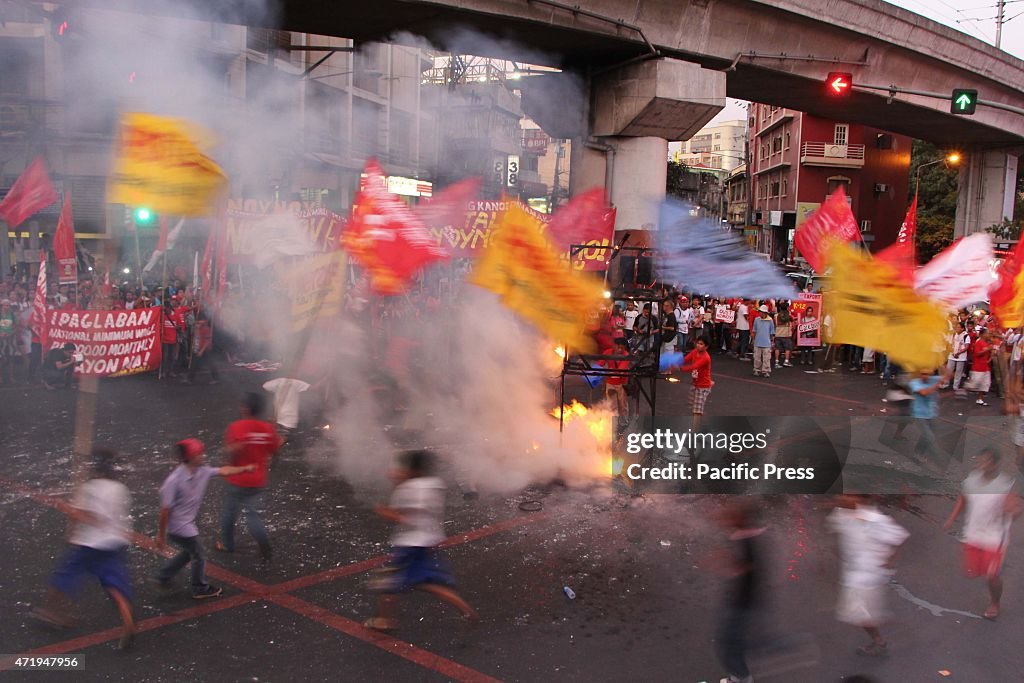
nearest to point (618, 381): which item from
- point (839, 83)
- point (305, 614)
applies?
point (305, 614)

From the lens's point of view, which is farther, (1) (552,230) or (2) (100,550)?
(1) (552,230)

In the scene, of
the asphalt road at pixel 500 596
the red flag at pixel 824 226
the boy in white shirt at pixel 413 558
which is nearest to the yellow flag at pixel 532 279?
the asphalt road at pixel 500 596

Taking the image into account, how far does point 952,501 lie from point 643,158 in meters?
9.84

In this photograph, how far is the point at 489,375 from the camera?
9523mm

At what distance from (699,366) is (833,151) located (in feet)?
105

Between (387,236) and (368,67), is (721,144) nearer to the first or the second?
(368,67)

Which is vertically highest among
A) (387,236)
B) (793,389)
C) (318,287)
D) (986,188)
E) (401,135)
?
(401,135)

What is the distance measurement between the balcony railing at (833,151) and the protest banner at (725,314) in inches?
945

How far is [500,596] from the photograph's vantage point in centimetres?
513

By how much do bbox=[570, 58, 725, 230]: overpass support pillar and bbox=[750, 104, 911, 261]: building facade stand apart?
72.5ft

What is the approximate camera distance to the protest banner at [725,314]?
635 inches

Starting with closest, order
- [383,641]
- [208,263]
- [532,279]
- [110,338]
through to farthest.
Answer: [383,641], [532,279], [110,338], [208,263]

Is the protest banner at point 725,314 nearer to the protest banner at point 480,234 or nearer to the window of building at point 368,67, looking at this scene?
the protest banner at point 480,234

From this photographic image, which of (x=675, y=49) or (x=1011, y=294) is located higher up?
(x=675, y=49)
